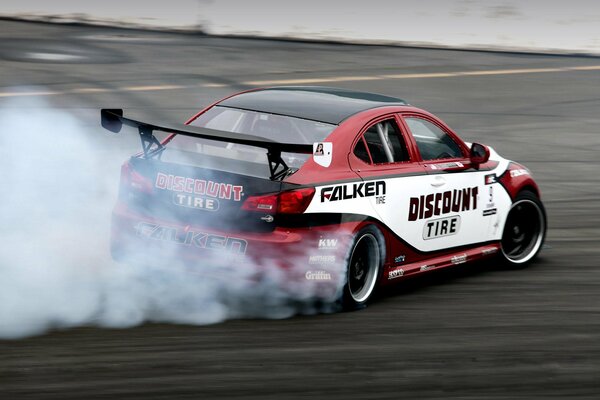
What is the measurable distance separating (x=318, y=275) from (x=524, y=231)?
9.91 feet

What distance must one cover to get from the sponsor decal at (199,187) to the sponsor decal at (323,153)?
540mm

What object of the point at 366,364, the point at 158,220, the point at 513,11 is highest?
the point at 513,11

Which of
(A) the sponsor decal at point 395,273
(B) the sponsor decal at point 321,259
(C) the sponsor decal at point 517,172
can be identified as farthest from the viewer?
(C) the sponsor decal at point 517,172

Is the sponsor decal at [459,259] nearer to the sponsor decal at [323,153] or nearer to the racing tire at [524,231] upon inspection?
the racing tire at [524,231]

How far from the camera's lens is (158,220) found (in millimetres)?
7297

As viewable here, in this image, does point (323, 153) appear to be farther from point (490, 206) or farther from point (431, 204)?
point (490, 206)

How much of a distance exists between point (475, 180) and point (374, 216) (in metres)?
1.47

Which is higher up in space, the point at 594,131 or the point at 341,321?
the point at 594,131

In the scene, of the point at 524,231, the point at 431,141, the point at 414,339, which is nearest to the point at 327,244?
the point at 414,339

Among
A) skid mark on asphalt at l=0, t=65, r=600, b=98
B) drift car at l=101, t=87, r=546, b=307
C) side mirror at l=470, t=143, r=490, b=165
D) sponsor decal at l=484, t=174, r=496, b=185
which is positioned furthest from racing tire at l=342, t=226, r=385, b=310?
skid mark on asphalt at l=0, t=65, r=600, b=98

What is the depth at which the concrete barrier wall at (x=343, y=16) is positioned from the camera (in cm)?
2173

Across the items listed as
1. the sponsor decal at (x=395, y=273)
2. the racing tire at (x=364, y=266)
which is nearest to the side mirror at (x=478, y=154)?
the sponsor decal at (x=395, y=273)

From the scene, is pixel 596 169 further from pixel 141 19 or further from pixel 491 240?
pixel 141 19

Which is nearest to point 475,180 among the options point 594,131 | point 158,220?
point 158,220
